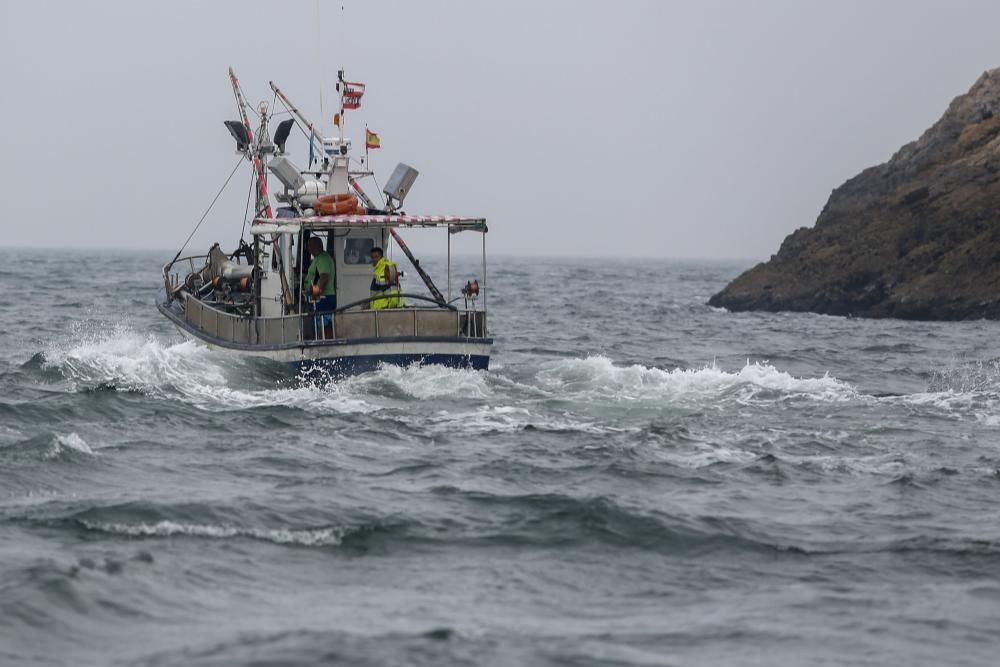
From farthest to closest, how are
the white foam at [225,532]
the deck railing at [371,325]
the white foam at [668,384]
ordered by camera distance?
the deck railing at [371,325]
the white foam at [668,384]
the white foam at [225,532]

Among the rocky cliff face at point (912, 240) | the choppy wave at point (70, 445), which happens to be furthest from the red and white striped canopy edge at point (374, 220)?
the rocky cliff face at point (912, 240)

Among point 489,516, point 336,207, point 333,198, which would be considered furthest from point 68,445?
point 333,198

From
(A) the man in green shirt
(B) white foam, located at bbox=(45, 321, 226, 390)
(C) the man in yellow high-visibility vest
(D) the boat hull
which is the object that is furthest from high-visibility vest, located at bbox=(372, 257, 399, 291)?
(B) white foam, located at bbox=(45, 321, 226, 390)

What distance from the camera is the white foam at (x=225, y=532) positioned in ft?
39.8

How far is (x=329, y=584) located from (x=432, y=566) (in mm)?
952

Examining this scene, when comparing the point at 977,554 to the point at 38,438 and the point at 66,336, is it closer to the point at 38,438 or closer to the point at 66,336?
the point at 38,438

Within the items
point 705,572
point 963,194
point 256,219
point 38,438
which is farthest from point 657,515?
point 963,194

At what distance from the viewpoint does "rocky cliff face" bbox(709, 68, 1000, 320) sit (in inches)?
1780

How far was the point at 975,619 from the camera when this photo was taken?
10.6 m

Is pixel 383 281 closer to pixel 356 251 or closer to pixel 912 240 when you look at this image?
pixel 356 251

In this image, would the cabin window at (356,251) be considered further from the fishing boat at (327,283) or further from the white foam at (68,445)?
the white foam at (68,445)

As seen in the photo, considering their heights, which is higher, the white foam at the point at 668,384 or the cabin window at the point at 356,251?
the cabin window at the point at 356,251

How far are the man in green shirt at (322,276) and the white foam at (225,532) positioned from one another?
10.4 meters

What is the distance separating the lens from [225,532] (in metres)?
12.2
